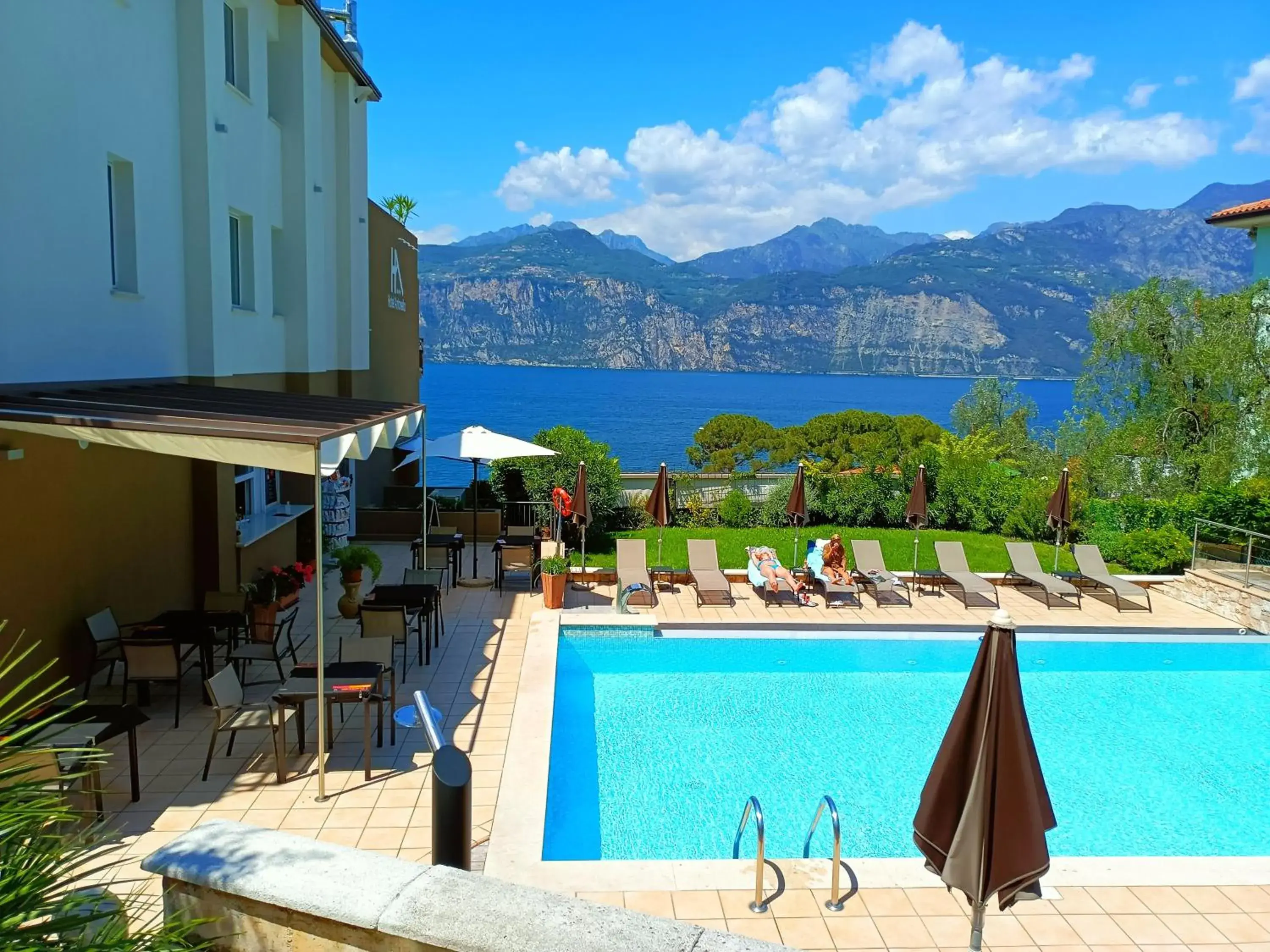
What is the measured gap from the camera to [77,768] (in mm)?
6422

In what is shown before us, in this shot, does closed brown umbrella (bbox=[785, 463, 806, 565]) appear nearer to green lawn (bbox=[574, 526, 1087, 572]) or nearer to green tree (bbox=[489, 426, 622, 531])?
green lawn (bbox=[574, 526, 1087, 572])

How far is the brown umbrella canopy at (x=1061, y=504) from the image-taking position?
611 inches

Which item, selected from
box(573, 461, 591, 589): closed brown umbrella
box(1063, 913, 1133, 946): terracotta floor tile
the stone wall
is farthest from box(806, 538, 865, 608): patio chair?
box(1063, 913, 1133, 946): terracotta floor tile

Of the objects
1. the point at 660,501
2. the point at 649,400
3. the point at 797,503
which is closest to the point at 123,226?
the point at 660,501

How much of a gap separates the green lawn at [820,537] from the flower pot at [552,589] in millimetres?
3175

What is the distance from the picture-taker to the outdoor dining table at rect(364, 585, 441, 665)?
417 inches

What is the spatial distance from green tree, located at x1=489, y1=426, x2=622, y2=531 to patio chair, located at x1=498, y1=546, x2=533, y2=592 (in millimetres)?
4297

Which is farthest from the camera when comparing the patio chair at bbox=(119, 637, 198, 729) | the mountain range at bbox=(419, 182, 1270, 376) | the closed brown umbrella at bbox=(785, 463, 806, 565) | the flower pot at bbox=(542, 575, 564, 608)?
the mountain range at bbox=(419, 182, 1270, 376)

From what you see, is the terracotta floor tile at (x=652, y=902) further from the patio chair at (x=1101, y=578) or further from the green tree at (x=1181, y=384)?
the green tree at (x=1181, y=384)

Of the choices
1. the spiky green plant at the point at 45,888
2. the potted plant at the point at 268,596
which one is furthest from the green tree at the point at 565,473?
the spiky green plant at the point at 45,888

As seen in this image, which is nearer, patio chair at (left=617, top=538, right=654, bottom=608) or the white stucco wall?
the white stucco wall

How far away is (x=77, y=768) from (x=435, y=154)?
72.5 meters

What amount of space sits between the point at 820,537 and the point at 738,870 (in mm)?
13192

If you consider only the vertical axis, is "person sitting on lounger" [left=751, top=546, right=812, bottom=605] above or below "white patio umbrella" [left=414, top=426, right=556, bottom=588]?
below
